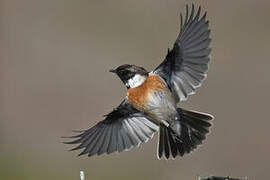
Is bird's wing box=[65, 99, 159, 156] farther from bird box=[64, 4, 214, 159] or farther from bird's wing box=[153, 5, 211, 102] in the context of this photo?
bird's wing box=[153, 5, 211, 102]

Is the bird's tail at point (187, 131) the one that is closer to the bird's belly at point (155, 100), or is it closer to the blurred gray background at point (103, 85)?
the bird's belly at point (155, 100)

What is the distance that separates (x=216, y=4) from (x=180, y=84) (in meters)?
7.49

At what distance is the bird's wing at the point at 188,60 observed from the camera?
25.0 ft

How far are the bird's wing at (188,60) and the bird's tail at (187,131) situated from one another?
0.83 feet

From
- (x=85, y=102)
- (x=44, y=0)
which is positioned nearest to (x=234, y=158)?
(x=85, y=102)

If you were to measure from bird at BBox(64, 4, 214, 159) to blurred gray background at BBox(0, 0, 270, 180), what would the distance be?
3.50 m

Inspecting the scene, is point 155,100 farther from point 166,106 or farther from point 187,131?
point 187,131

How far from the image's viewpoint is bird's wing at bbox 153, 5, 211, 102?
25.0 feet

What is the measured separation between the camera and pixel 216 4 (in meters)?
14.9

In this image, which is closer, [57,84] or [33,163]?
[33,163]

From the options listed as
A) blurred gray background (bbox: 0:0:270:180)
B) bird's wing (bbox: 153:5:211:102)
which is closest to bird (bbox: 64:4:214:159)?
bird's wing (bbox: 153:5:211:102)

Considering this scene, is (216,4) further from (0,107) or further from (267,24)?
(0,107)

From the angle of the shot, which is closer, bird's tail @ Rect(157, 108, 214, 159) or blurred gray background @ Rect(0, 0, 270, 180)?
bird's tail @ Rect(157, 108, 214, 159)

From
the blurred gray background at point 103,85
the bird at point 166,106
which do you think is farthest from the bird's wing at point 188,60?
the blurred gray background at point 103,85
